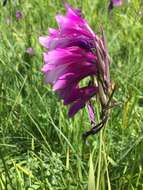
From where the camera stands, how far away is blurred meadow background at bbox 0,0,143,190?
4.62ft

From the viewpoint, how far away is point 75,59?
3.00 feet

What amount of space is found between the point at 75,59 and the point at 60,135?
0.87 meters

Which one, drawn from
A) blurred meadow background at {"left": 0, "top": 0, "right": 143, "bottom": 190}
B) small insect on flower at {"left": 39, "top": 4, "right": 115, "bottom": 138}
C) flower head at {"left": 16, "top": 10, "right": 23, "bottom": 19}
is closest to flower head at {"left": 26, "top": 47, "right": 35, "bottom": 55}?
blurred meadow background at {"left": 0, "top": 0, "right": 143, "bottom": 190}

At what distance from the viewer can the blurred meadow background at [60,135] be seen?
141 cm

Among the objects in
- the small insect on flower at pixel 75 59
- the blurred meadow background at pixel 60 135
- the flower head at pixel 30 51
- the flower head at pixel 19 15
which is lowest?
the blurred meadow background at pixel 60 135

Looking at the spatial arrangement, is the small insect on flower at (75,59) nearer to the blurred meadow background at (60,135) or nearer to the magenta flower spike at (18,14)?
the blurred meadow background at (60,135)

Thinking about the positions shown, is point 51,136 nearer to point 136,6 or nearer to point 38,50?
point 38,50

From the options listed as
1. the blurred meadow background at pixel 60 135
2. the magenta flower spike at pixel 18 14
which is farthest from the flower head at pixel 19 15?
the blurred meadow background at pixel 60 135

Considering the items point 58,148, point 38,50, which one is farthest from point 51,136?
point 38,50

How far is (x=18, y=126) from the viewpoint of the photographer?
2.02m

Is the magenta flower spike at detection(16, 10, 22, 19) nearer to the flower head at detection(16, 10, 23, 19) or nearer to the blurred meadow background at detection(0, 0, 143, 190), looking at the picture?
the flower head at detection(16, 10, 23, 19)

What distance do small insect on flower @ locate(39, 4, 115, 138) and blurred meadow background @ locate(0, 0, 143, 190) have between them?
91mm

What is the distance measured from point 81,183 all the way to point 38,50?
1561 mm

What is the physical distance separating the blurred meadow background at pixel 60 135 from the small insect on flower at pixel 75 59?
9 cm
